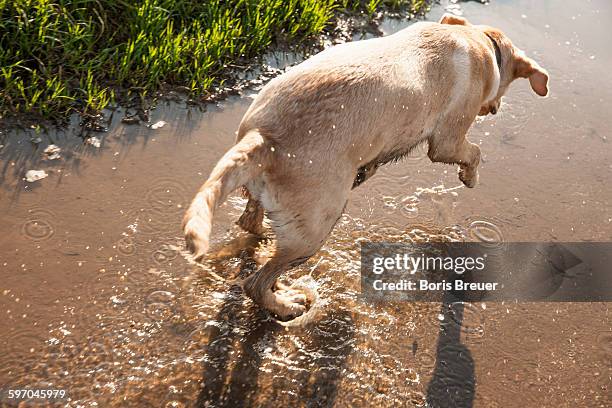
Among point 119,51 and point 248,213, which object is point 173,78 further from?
point 248,213

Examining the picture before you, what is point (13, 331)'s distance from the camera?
3.23 m

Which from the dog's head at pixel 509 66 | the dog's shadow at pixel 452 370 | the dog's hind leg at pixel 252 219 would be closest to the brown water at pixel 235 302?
the dog's shadow at pixel 452 370

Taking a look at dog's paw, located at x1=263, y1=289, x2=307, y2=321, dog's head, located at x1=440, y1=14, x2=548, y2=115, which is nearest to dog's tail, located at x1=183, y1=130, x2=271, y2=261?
dog's paw, located at x1=263, y1=289, x2=307, y2=321

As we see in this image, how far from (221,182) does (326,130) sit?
0.57 metres

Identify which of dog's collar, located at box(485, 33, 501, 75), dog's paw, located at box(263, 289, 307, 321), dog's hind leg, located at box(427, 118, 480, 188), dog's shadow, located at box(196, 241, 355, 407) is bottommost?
dog's shadow, located at box(196, 241, 355, 407)

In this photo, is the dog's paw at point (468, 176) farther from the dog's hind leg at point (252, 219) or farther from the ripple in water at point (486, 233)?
the dog's hind leg at point (252, 219)

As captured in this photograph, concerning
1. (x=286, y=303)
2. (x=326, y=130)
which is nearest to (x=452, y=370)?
(x=286, y=303)

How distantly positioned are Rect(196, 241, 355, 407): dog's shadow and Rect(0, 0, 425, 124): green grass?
78.0 inches

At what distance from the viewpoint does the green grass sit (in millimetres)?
4457

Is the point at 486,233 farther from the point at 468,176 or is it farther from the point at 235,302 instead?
the point at 235,302

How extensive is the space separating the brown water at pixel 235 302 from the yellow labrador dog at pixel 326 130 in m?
0.37

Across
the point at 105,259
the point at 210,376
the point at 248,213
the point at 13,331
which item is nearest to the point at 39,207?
the point at 105,259

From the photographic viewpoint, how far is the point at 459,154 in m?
3.90

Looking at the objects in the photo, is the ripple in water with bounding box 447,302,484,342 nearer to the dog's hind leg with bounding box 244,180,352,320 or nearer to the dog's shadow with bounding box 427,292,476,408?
the dog's shadow with bounding box 427,292,476,408
